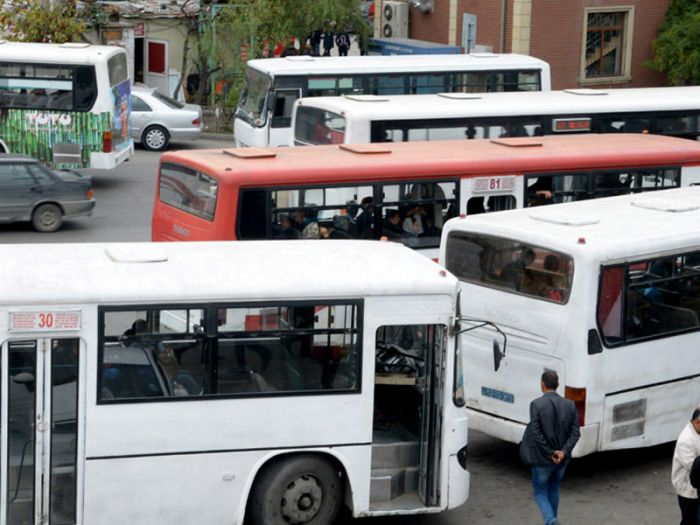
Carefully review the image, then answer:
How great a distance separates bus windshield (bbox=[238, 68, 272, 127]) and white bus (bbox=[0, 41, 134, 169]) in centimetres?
261

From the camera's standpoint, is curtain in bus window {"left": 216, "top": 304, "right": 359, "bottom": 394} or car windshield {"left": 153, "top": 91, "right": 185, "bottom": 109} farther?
car windshield {"left": 153, "top": 91, "right": 185, "bottom": 109}

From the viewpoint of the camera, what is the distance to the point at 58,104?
26141 millimetres

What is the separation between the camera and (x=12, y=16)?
1356 inches

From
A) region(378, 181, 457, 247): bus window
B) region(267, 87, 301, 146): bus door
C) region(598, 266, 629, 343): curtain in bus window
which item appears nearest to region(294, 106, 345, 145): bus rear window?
region(267, 87, 301, 146): bus door

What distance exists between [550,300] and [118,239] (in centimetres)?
1189

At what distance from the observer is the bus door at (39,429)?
966 centimetres

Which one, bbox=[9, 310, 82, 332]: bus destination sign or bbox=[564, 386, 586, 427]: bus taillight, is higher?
bbox=[9, 310, 82, 332]: bus destination sign

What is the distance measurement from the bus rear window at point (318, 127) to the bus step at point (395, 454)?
10.5 m

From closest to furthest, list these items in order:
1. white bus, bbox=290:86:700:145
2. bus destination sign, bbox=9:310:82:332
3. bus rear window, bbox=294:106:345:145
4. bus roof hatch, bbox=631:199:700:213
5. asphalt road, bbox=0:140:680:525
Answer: bus destination sign, bbox=9:310:82:332 → asphalt road, bbox=0:140:680:525 → bus roof hatch, bbox=631:199:700:213 → white bus, bbox=290:86:700:145 → bus rear window, bbox=294:106:345:145

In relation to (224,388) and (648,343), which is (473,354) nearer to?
(648,343)

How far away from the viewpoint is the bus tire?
34.1 feet

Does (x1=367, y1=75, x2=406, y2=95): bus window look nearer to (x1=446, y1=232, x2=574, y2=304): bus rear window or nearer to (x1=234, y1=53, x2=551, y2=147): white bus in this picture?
(x1=234, y1=53, x2=551, y2=147): white bus

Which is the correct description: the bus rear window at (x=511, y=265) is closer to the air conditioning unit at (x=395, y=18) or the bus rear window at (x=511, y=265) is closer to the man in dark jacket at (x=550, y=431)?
the man in dark jacket at (x=550, y=431)

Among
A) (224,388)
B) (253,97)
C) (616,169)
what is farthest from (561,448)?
(253,97)
